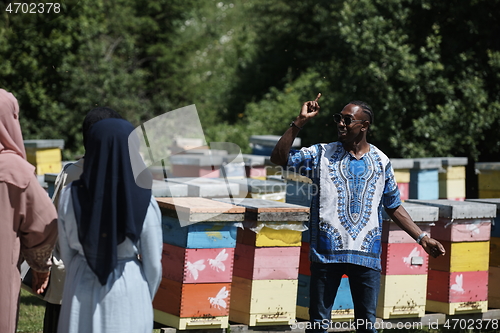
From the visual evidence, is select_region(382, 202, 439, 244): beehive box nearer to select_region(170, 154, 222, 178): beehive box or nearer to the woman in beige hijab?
the woman in beige hijab

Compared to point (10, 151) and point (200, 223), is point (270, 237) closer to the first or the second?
point (200, 223)

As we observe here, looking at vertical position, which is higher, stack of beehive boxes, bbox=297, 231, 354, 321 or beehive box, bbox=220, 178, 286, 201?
beehive box, bbox=220, 178, 286, 201

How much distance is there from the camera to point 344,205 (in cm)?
363

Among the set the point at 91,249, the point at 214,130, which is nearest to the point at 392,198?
the point at 91,249

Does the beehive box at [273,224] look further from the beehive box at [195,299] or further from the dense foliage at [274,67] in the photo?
the dense foliage at [274,67]

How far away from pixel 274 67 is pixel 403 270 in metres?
16.9

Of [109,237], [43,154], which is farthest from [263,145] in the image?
[109,237]

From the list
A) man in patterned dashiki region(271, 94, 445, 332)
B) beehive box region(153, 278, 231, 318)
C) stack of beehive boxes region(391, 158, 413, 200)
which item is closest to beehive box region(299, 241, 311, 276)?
beehive box region(153, 278, 231, 318)

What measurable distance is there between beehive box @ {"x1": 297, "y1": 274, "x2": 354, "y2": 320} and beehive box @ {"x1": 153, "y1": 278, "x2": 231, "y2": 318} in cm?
71

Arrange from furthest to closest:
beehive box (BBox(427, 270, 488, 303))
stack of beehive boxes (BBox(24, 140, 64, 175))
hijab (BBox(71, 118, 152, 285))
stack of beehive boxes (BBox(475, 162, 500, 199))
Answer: stack of beehive boxes (BBox(24, 140, 64, 175)) < stack of beehive boxes (BBox(475, 162, 500, 199)) < beehive box (BBox(427, 270, 488, 303)) < hijab (BBox(71, 118, 152, 285))

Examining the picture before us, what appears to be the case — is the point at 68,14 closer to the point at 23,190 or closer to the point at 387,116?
the point at 387,116

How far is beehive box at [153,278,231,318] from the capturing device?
4293 millimetres

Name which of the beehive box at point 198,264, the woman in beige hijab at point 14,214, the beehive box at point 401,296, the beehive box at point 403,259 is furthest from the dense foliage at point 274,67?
the woman in beige hijab at point 14,214

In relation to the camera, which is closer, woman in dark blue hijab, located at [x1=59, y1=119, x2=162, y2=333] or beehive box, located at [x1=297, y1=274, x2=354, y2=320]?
woman in dark blue hijab, located at [x1=59, y1=119, x2=162, y2=333]
